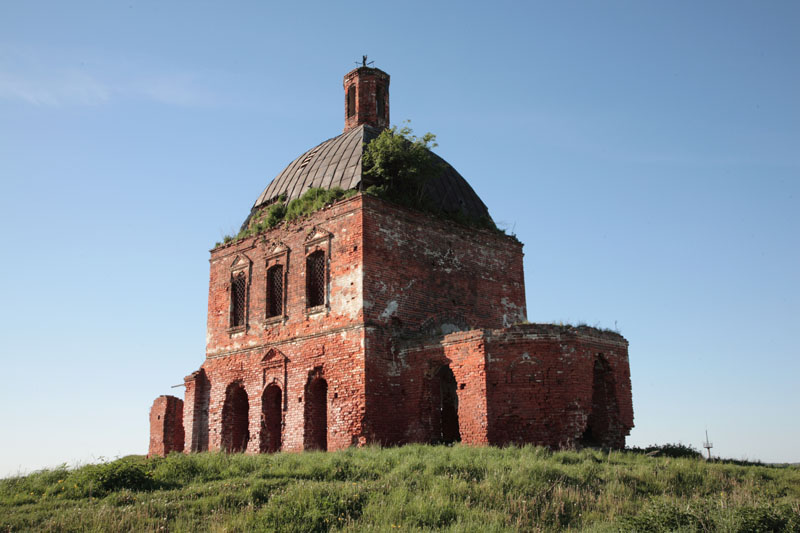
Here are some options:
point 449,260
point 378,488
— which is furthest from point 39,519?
point 449,260

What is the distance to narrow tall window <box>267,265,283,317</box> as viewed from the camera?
18797 millimetres

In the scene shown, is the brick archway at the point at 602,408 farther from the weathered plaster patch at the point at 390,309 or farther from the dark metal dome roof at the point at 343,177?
the dark metal dome roof at the point at 343,177

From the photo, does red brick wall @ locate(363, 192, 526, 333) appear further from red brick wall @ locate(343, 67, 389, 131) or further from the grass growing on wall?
red brick wall @ locate(343, 67, 389, 131)

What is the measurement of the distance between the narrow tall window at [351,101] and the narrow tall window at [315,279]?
629 centimetres

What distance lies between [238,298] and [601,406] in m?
10.6

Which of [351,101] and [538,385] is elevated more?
[351,101]

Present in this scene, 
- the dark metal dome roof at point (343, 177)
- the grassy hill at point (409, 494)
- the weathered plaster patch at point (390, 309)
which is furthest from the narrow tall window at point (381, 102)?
the grassy hill at point (409, 494)

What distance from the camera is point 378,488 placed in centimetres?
1034

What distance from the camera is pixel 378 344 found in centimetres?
1599

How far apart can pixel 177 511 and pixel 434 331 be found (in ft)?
28.7

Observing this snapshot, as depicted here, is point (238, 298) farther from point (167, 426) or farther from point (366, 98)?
point (366, 98)

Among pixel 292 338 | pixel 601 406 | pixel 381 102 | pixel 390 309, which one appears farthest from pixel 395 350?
pixel 381 102

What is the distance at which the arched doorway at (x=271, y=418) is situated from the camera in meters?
17.8

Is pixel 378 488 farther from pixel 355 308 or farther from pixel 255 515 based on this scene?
pixel 355 308
